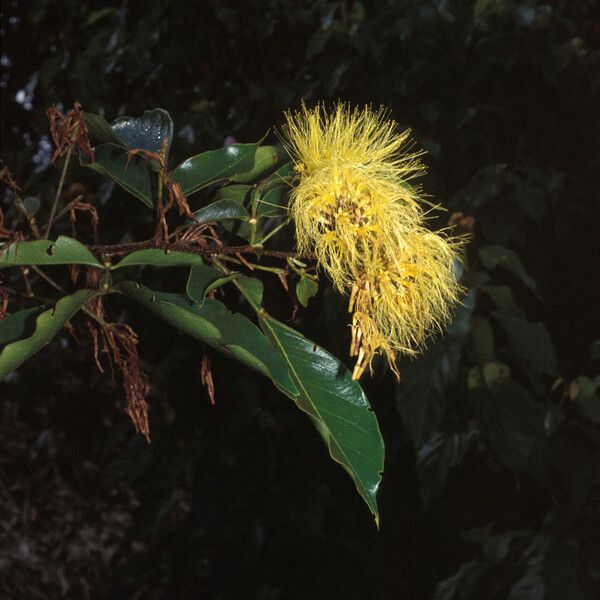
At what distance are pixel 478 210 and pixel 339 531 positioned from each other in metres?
0.54

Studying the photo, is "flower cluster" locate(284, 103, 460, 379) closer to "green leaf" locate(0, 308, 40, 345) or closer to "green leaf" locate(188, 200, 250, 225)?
"green leaf" locate(188, 200, 250, 225)

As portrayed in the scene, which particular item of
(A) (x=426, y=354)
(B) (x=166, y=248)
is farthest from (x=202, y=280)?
(A) (x=426, y=354)

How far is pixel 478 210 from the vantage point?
0.99 meters

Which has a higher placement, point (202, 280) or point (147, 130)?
point (147, 130)

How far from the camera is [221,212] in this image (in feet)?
1.29

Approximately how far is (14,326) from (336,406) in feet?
0.52

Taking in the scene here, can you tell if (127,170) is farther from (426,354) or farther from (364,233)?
(426,354)

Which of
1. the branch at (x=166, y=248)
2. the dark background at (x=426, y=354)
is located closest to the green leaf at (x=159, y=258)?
the branch at (x=166, y=248)

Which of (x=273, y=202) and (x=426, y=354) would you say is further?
(x=426, y=354)

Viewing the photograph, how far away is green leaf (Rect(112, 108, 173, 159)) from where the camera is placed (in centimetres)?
41

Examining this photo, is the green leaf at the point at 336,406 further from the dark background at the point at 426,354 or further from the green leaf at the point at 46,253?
the dark background at the point at 426,354

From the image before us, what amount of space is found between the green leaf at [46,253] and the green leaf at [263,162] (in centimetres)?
11

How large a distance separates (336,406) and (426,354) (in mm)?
497

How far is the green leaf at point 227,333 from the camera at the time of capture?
1.14 ft
